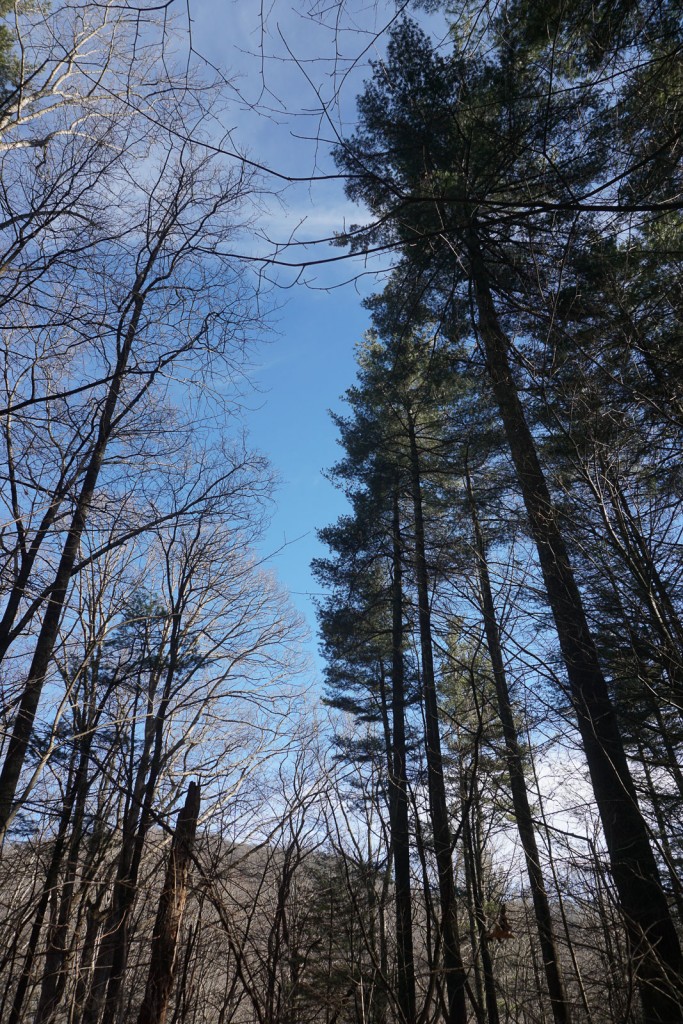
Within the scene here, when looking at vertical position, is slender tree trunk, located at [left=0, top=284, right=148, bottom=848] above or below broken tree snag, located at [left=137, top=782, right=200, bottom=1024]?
above

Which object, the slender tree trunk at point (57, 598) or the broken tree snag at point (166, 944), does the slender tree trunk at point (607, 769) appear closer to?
the broken tree snag at point (166, 944)

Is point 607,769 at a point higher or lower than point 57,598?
lower

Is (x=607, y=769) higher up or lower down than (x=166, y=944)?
higher up

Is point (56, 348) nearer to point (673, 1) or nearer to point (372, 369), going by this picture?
point (673, 1)

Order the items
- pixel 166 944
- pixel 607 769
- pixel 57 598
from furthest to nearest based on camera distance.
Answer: pixel 57 598, pixel 607 769, pixel 166 944

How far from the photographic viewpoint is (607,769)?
14.0 feet

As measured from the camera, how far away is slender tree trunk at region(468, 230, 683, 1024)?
3404mm

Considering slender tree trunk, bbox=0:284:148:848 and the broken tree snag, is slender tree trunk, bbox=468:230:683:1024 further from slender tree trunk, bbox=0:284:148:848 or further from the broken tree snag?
slender tree trunk, bbox=0:284:148:848

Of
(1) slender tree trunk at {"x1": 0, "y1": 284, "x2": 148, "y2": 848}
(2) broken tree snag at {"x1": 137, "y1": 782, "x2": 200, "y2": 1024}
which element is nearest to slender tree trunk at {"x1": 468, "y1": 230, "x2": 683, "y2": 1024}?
(2) broken tree snag at {"x1": 137, "y1": 782, "x2": 200, "y2": 1024}

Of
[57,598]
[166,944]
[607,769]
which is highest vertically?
[57,598]

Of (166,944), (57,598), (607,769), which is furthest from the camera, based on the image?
(57,598)

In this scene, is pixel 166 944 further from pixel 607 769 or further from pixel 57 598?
pixel 607 769

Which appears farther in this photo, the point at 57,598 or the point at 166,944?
the point at 57,598

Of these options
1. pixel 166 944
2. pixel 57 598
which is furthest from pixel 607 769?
pixel 57 598
